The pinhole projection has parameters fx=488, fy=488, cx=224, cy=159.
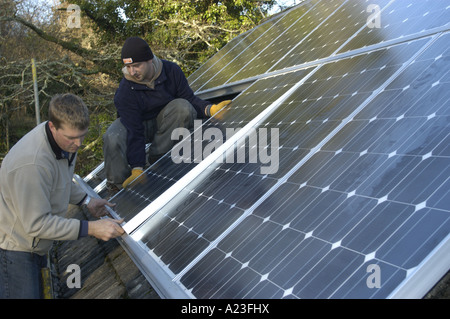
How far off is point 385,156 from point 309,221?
22.7 inches

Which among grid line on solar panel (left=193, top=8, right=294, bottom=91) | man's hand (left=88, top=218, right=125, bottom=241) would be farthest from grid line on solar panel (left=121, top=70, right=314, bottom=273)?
grid line on solar panel (left=193, top=8, right=294, bottom=91)

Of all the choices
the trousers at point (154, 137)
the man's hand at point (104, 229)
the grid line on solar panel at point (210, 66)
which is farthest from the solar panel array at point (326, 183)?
the grid line on solar panel at point (210, 66)

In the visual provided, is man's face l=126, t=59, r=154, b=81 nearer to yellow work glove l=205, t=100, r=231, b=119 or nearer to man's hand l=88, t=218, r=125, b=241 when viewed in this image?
yellow work glove l=205, t=100, r=231, b=119

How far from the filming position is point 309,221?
273 centimetres

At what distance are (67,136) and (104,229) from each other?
88 centimetres

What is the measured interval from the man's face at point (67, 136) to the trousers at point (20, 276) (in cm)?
96

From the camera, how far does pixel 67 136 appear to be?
13.0ft

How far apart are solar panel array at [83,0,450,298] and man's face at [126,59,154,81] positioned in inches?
43.3

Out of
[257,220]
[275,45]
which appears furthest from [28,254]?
[275,45]

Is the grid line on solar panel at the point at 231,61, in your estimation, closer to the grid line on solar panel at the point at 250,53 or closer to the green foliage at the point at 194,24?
the grid line on solar panel at the point at 250,53

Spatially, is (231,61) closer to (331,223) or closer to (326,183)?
(326,183)

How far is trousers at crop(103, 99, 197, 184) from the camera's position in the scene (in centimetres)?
651

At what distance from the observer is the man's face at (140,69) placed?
246 inches
